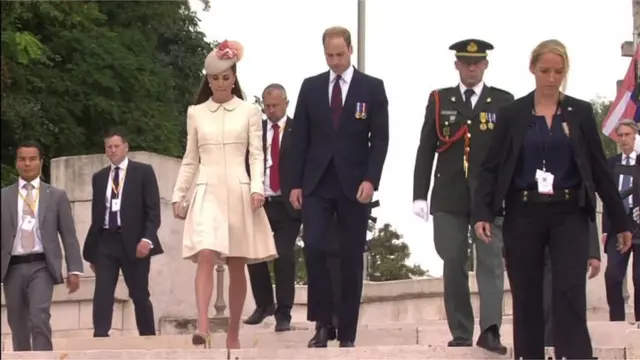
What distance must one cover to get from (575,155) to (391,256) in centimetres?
5194

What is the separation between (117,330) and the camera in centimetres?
1572

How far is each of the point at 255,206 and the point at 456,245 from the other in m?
1.35

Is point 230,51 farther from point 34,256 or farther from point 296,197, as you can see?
point 34,256

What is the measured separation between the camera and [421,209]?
30.0ft

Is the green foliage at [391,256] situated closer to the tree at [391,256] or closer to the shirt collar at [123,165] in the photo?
the tree at [391,256]

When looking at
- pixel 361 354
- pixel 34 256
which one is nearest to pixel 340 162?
pixel 361 354

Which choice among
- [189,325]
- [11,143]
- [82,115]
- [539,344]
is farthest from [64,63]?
[11,143]

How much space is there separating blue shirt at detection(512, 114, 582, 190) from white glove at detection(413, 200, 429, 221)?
1.80 metres

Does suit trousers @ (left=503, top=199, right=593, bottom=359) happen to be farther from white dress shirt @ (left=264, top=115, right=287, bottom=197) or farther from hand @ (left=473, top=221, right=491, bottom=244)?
white dress shirt @ (left=264, top=115, right=287, bottom=197)

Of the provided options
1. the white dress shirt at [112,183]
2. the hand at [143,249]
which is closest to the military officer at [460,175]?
the hand at [143,249]

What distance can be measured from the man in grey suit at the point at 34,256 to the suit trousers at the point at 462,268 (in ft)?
9.59

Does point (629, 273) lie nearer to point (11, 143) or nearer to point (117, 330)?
point (117, 330)

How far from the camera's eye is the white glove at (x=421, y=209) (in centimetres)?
911

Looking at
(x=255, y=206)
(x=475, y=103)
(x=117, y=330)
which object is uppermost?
(x=475, y=103)
